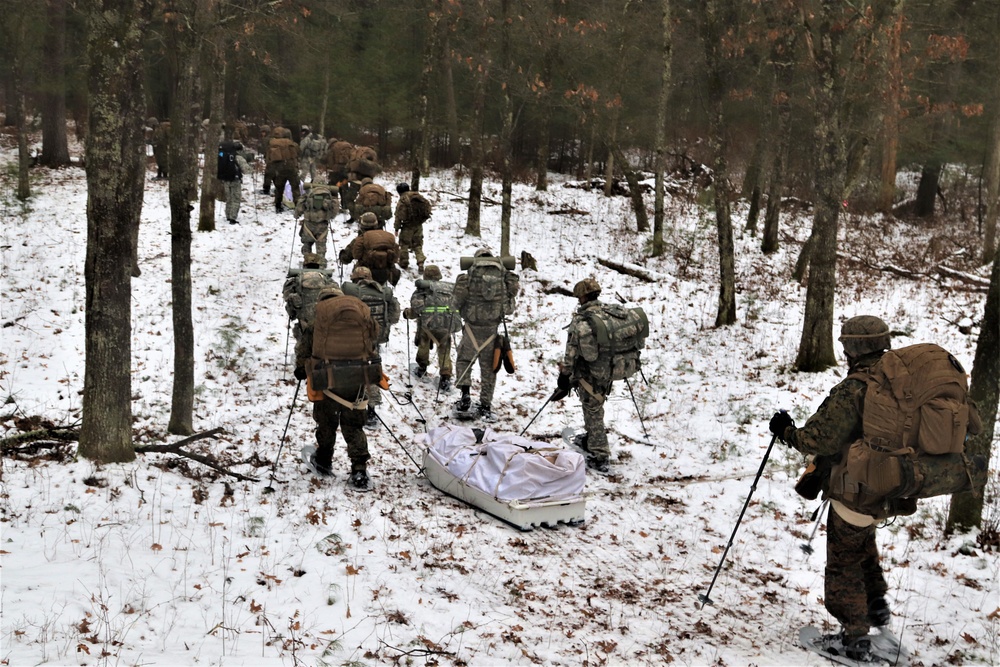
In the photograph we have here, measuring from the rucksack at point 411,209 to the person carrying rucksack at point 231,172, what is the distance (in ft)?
16.6

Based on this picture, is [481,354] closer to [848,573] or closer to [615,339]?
[615,339]

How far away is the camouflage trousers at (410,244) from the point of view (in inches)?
667

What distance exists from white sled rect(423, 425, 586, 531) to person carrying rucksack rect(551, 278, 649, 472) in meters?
1.50

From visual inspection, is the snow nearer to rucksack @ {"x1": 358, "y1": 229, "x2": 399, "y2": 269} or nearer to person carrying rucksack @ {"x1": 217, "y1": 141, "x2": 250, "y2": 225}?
rucksack @ {"x1": 358, "y1": 229, "x2": 399, "y2": 269}

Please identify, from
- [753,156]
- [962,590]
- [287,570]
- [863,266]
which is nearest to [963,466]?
[962,590]

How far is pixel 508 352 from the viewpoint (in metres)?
11.1

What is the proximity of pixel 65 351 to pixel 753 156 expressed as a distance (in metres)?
22.0

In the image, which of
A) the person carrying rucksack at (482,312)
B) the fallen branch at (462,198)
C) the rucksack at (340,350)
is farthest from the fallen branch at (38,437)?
the fallen branch at (462,198)

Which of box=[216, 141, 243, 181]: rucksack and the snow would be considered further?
box=[216, 141, 243, 181]: rucksack

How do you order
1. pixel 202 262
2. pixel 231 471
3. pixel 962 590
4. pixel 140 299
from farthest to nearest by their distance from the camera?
pixel 202 262 < pixel 140 299 < pixel 231 471 < pixel 962 590

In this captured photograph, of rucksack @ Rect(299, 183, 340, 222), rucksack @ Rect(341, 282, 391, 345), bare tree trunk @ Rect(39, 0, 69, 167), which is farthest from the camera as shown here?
bare tree trunk @ Rect(39, 0, 69, 167)

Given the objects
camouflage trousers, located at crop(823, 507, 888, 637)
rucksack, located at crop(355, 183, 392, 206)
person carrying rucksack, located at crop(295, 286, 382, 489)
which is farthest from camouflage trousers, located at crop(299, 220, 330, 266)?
camouflage trousers, located at crop(823, 507, 888, 637)

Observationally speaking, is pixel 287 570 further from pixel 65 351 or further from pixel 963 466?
pixel 65 351

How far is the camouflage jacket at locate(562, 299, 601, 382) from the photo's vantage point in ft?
30.8
